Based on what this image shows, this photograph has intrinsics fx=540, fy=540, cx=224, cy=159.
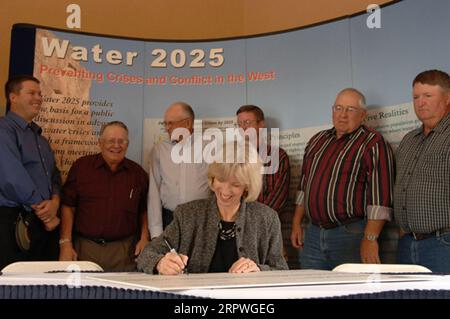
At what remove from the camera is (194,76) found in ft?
13.7

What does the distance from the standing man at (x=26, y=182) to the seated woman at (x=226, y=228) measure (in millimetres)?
1453

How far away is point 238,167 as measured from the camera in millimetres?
2012

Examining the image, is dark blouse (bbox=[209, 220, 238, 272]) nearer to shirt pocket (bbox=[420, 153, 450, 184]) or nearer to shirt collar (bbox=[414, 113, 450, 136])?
shirt pocket (bbox=[420, 153, 450, 184])

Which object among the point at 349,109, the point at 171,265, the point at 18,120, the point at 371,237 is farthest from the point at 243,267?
the point at 18,120

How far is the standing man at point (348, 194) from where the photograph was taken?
10.1ft

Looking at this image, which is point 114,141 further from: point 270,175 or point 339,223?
point 339,223

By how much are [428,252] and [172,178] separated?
168 cm

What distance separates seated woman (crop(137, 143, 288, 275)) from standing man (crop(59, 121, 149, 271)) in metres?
1.54

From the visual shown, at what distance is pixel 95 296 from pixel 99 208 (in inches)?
100

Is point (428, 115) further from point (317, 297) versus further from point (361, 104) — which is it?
point (317, 297)

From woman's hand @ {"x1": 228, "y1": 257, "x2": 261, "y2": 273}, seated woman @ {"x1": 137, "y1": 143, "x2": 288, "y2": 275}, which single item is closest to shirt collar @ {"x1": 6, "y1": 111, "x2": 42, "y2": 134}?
seated woman @ {"x1": 137, "y1": 143, "x2": 288, "y2": 275}

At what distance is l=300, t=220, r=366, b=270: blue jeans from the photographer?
10.2ft

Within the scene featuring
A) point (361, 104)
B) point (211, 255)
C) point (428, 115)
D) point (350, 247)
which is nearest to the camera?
point (211, 255)

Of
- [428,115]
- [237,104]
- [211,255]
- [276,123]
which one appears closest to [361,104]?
[428,115]
